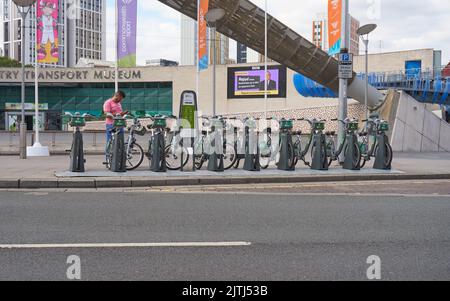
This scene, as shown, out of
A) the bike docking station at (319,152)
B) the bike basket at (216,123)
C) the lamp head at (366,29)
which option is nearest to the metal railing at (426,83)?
the lamp head at (366,29)

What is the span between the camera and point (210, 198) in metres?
9.01

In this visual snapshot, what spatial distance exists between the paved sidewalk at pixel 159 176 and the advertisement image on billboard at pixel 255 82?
3980 centimetres

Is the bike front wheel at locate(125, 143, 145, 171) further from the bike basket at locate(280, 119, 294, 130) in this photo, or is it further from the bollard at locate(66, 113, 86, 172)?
the bike basket at locate(280, 119, 294, 130)

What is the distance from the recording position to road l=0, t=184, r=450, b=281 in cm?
455

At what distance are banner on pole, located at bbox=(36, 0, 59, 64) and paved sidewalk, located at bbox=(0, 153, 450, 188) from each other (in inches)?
306

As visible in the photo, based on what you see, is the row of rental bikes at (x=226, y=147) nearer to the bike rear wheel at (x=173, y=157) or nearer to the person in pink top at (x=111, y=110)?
the bike rear wheel at (x=173, y=157)

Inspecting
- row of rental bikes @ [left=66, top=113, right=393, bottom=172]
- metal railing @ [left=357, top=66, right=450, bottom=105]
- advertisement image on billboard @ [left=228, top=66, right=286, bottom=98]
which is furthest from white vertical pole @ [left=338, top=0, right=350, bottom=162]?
advertisement image on billboard @ [left=228, top=66, right=286, bottom=98]

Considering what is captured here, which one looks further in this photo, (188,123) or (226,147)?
(226,147)

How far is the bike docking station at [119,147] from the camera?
1159 centimetres

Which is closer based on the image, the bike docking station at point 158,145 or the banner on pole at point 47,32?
the bike docking station at point 158,145

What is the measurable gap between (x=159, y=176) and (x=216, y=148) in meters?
1.76

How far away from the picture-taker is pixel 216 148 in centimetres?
1237

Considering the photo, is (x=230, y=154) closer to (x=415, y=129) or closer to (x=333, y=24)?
(x=333, y=24)

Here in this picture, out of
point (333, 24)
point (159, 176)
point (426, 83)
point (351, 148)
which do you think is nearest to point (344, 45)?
point (351, 148)
